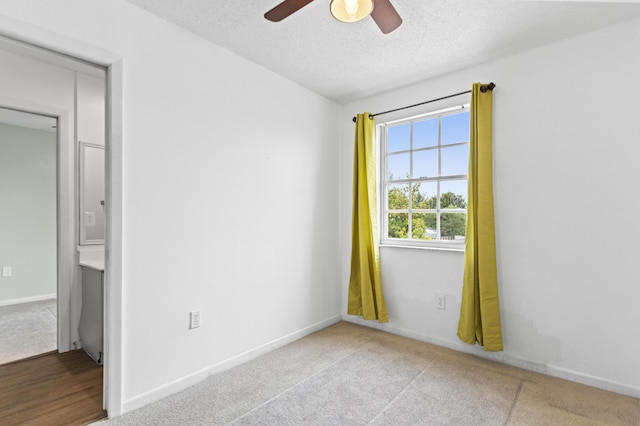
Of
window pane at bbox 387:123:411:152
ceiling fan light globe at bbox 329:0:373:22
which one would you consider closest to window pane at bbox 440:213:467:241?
window pane at bbox 387:123:411:152

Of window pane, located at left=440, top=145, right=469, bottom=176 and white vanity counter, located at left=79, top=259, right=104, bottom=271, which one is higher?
window pane, located at left=440, top=145, right=469, bottom=176

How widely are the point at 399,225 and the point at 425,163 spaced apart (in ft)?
2.22

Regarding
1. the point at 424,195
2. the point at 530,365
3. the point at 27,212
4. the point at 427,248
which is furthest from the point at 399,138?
the point at 27,212

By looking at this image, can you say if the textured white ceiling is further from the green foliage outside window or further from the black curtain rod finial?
the green foliage outside window

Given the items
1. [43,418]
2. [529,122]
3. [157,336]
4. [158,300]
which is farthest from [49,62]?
[529,122]

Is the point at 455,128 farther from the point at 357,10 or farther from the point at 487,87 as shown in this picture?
the point at 357,10

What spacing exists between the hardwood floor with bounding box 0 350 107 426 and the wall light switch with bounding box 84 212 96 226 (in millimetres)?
1125

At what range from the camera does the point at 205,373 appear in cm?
228

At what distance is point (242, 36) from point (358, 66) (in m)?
0.98

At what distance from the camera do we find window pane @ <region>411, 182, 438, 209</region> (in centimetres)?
305

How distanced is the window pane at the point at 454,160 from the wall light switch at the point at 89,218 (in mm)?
3305

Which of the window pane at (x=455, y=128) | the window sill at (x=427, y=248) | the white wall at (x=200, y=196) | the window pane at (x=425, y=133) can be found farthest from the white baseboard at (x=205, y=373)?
the window pane at (x=455, y=128)

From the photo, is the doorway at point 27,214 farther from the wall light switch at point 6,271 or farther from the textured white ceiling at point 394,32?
the textured white ceiling at point 394,32

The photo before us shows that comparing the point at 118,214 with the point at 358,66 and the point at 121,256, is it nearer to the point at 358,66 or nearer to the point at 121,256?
the point at 121,256
